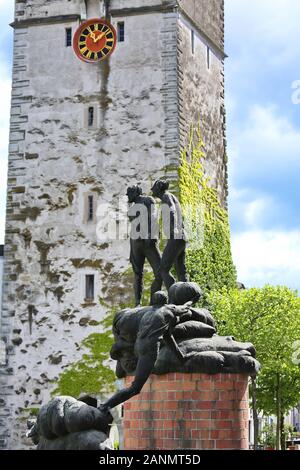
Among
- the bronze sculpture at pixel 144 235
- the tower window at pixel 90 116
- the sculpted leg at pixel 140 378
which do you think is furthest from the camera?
the tower window at pixel 90 116

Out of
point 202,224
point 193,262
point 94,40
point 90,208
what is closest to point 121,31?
point 94,40

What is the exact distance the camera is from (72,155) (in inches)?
1282

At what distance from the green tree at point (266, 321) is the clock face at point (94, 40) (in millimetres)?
9866

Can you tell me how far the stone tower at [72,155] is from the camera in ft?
102

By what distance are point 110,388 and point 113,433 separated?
189 cm

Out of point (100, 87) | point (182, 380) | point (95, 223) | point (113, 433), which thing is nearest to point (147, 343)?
point (182, 380)

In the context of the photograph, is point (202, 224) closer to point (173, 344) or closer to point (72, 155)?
point (72, 155)

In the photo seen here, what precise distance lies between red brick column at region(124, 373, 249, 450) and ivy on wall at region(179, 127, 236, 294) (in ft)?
70.4

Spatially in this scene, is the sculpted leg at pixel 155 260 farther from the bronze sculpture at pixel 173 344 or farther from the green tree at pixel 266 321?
the green tree at pixel 266 321

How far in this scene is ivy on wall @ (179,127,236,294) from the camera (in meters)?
32.2

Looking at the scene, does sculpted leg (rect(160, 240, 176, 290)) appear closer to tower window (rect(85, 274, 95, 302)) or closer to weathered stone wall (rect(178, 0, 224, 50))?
tower window (rect(85, 274, 95, 302))

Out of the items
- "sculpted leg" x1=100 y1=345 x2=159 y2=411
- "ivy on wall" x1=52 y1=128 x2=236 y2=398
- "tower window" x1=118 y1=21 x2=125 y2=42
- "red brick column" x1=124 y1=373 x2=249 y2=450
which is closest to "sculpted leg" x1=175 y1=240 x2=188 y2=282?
"red brick column" x1=124 y1=373 x2=249 y2=450

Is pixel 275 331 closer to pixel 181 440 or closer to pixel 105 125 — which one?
pixel 105 125

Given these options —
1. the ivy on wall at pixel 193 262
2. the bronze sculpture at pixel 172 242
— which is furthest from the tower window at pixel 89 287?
the bronze sculpture at pixel 172 242
